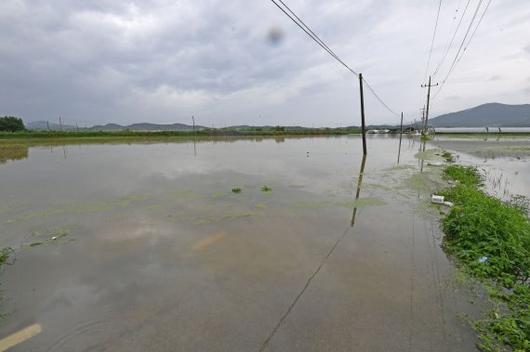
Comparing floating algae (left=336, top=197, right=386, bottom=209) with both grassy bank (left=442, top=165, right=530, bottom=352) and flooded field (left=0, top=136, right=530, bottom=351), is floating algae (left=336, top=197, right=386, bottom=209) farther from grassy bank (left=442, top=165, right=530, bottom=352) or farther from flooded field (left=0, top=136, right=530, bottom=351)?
grassy bank (left=442, top=165, right=530, bottom=352)

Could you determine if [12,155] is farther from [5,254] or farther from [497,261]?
[497,261]

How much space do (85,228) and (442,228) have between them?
24.8ft

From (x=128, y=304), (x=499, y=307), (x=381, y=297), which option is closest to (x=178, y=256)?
(x=128, y=304)

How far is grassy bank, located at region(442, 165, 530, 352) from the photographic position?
8.02 feet

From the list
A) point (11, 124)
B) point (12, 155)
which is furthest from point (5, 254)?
point (11, 124)

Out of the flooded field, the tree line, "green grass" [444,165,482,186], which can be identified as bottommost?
the flooded field

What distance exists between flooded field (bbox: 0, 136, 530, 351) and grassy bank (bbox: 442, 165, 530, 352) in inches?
9.2

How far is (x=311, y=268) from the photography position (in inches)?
150

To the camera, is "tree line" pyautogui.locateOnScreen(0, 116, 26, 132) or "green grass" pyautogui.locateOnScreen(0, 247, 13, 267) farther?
"tree line" pyautogui.locateOnScreen(0, 116, 26, 132)

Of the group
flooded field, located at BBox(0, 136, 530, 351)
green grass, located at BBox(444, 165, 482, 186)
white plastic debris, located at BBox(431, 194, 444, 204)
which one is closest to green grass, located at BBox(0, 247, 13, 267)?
flooded field, located at BBox(0, 136, 530, 351)

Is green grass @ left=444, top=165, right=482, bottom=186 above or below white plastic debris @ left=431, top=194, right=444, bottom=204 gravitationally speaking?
above

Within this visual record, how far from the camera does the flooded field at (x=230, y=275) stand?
2.58 metres

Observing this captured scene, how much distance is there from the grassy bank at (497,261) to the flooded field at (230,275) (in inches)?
9.2

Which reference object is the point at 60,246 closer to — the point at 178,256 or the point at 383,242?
the point at 178,256
